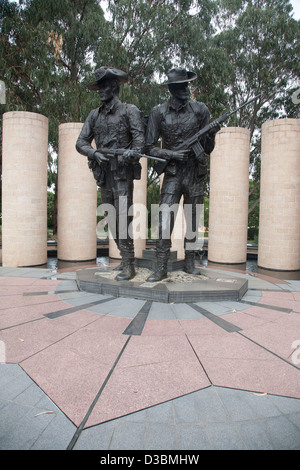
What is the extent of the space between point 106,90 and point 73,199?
6881 mm

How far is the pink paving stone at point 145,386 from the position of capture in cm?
184

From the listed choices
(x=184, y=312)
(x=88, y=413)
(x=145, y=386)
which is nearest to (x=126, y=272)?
(x=184, y=312)

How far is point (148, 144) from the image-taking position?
480 centimetres

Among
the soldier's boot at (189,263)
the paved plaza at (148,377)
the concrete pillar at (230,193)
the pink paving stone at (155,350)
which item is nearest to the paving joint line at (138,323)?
the paved plaza at (148,377)

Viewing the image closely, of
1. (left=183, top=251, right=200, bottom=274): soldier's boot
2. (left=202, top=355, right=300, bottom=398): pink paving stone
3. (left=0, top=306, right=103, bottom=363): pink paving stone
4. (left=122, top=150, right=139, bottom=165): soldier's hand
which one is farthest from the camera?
(left=183, top=251, right=200, bottom=274): soldier's boot

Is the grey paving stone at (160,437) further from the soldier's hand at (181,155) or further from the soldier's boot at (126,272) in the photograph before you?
the soldier's hand at (181,155)

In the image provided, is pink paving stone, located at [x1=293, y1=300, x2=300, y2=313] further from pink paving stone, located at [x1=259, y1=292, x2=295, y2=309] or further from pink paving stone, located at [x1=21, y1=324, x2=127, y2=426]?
pink paving stone, located at [x1=21, y1=324, x2=127, y2=426]

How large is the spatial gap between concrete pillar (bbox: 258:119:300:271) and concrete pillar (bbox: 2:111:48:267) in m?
7.24

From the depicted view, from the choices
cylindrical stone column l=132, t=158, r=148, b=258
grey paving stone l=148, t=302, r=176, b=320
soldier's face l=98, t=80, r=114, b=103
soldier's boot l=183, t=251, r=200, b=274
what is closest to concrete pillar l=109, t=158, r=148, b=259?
cylindrical stone column l=132, t=158, r=148, b=258

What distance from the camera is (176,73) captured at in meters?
4.40

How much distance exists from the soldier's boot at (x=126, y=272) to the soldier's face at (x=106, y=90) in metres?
2.47

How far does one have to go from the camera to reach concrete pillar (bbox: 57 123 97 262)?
36.2 feet

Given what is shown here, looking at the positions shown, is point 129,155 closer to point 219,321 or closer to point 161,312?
point 161,312
